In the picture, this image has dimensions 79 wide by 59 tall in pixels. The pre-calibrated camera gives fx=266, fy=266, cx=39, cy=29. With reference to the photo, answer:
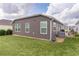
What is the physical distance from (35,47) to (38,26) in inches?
12.0

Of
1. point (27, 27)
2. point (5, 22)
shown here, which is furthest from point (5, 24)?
point (27, 27)

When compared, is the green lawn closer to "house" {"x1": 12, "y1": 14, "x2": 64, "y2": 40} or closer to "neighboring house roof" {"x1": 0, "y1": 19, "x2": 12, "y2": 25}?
"house" {"x1": 12, "y1": 14, "x2": 64, "y2": 40}

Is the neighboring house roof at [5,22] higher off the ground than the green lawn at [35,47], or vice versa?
the neighboring house roof at [5,22]

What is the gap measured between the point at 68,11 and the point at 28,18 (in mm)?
576

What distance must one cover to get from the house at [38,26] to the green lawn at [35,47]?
9cm

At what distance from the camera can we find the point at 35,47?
3771mm

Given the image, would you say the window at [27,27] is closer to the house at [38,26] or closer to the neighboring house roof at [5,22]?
the house at [38,26]

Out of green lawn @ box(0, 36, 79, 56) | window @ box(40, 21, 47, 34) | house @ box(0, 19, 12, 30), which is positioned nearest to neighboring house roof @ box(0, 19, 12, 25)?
house @ box(0, 19, 12, 30)

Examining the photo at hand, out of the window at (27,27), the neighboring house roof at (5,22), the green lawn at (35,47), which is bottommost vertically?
the green lawn at (35,47)

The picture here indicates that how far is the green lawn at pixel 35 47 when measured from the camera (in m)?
3.74

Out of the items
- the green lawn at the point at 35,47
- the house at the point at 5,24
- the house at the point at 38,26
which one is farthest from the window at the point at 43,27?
the house at the point at 5,24

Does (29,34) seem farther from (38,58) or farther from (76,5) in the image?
(76,5)

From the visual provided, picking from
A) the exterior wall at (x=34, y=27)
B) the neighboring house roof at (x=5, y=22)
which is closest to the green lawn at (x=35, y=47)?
the exterior wall at (x=34, y=27)

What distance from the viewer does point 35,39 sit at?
3828mm
